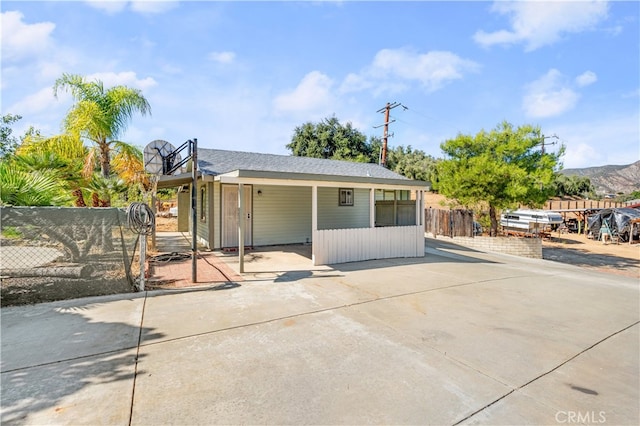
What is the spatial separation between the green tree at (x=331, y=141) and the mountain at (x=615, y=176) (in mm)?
71334

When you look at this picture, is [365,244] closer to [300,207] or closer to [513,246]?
[300,207]

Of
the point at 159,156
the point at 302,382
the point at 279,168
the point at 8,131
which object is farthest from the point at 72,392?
the point at 8,131

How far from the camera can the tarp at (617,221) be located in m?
18.6

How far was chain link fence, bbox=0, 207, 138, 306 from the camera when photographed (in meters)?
4.41

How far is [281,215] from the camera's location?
36.9ft

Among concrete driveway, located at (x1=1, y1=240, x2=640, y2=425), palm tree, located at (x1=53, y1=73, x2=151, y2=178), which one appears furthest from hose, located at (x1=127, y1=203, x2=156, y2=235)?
palm tree, located at (x1=53, y1=73, x2=151, y2=178)

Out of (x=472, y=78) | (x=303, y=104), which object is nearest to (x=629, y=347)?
(x=472, y=78)

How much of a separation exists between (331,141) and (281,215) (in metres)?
21.4

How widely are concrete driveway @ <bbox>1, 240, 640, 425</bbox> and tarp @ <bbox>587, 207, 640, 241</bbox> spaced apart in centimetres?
1856

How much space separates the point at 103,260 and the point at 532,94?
19.2m

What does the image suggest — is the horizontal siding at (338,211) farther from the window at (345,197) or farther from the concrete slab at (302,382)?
the concrete slab at (302,382)

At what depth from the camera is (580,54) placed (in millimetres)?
11445

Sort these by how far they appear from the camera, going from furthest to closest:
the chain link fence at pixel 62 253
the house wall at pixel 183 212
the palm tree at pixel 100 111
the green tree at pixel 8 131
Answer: the green tree at pixel 8 131 → the house wall at pixel 183 212 → the palm tree at pixel 100 111 → the chain link fence at pixel 62 253

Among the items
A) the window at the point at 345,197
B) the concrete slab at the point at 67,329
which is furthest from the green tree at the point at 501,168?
the concrete slab at the point at 67,329
